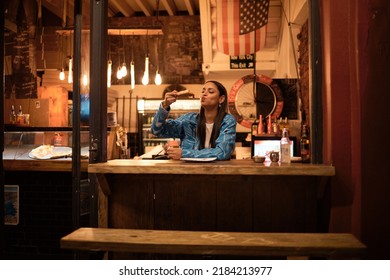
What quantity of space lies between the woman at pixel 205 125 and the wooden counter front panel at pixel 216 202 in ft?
1.34

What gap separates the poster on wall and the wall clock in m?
3.09

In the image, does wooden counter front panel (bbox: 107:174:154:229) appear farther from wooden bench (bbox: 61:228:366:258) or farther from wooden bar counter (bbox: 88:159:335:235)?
wooden bench (bbox: 61:228:366:258)

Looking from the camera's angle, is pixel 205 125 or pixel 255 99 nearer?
pixel 205 125

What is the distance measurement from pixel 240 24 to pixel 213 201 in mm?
3496

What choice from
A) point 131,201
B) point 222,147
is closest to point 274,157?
point 222,147

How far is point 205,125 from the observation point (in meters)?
3.30

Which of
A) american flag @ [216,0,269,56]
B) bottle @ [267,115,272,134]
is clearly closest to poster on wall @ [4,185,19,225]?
bottle @ [267,115,272,134]

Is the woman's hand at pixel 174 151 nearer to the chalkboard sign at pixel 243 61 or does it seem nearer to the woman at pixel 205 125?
the woman at pixel 205 125

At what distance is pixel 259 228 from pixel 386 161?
3.30 feet

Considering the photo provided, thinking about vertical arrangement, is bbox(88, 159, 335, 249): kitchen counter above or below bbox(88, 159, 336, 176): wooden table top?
below

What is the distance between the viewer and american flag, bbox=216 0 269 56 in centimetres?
521

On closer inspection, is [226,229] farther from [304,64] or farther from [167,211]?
[304,64]

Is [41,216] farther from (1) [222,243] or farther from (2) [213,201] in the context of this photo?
(1) [222,243]

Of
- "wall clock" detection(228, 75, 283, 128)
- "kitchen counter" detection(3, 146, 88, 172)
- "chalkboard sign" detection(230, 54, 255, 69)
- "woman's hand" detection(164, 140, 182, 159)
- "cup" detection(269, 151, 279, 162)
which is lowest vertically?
"kitchen counter" detection(3, 146, 88, 172)
